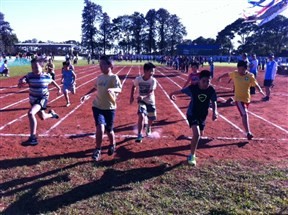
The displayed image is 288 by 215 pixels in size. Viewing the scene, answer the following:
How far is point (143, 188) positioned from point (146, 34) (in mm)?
97268

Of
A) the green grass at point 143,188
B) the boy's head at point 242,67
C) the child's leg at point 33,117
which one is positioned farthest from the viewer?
the boy's head at point 242,67

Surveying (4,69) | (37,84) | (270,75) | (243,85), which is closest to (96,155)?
(37,84)

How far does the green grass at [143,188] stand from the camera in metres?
4.37

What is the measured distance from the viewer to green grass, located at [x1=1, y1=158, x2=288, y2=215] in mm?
4371

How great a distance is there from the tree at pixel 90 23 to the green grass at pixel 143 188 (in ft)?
301

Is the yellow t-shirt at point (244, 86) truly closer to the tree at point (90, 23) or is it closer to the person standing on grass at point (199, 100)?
the person standing on grass at point (199, 100)

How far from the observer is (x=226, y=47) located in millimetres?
93750

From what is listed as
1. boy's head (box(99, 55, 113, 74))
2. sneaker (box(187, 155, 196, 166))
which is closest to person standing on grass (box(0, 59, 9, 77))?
boy's head (box(99, 55, 113, 74))

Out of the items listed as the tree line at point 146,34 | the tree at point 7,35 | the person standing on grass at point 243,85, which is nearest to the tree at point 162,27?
the tree line at point 146,34

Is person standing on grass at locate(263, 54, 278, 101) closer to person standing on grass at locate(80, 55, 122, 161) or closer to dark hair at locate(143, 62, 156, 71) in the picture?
dark hair at locate(143, 62, 156, 71)

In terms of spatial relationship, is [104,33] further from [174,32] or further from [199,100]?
[199,100]

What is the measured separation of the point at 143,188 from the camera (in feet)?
16.4

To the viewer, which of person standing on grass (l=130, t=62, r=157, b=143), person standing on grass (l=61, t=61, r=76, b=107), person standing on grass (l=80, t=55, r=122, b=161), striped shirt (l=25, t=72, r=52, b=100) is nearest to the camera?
person standing on grass (l=80, t=55, r=122, b=161)

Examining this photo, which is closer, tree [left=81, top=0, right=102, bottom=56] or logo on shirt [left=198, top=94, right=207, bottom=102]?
logo on shirt [left=198, top=94, right=207, bottom=102]
